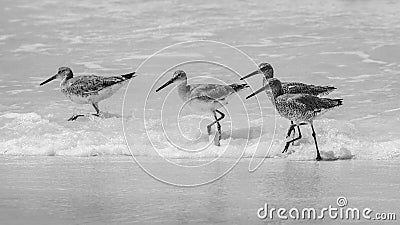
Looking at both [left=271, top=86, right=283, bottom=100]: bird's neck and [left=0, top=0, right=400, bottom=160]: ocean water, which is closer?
[left=271, top=86, right=283, bottom=100]: bird's neck

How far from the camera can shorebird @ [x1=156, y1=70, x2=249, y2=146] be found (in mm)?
9234

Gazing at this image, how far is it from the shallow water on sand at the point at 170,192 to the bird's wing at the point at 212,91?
1.14m

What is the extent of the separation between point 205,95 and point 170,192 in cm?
252

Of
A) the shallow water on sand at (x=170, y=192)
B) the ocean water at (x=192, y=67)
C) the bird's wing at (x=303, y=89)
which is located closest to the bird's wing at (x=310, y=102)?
the ocean water at (x=192, y=67)

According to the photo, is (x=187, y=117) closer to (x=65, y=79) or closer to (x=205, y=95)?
(x=205, y=95)

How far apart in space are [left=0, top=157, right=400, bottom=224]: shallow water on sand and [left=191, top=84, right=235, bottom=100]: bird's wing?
1144 mm

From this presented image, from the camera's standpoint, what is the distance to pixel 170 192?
6840 mm

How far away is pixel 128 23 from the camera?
17531 millimetres

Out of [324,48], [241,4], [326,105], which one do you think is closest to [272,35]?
[324,48]

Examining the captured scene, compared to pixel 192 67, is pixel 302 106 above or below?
below

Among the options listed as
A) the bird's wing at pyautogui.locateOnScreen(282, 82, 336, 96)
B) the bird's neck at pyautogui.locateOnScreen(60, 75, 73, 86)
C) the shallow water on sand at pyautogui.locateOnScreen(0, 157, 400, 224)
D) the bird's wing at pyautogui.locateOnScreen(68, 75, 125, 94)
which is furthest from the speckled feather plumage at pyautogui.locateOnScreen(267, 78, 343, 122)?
the bird's neck at pyautogui.locateOnScreen(60, 75, 73, 86)

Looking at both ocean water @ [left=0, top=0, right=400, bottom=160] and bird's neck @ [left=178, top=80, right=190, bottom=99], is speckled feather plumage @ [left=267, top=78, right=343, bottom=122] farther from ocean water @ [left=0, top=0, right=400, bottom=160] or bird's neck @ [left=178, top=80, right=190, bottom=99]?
bird's neck @ [left=178, top=80, right=190, bottom=99]

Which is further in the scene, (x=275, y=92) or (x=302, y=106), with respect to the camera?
(x=275, y=92)

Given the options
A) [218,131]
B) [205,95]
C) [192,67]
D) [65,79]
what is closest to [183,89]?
[205,95]
